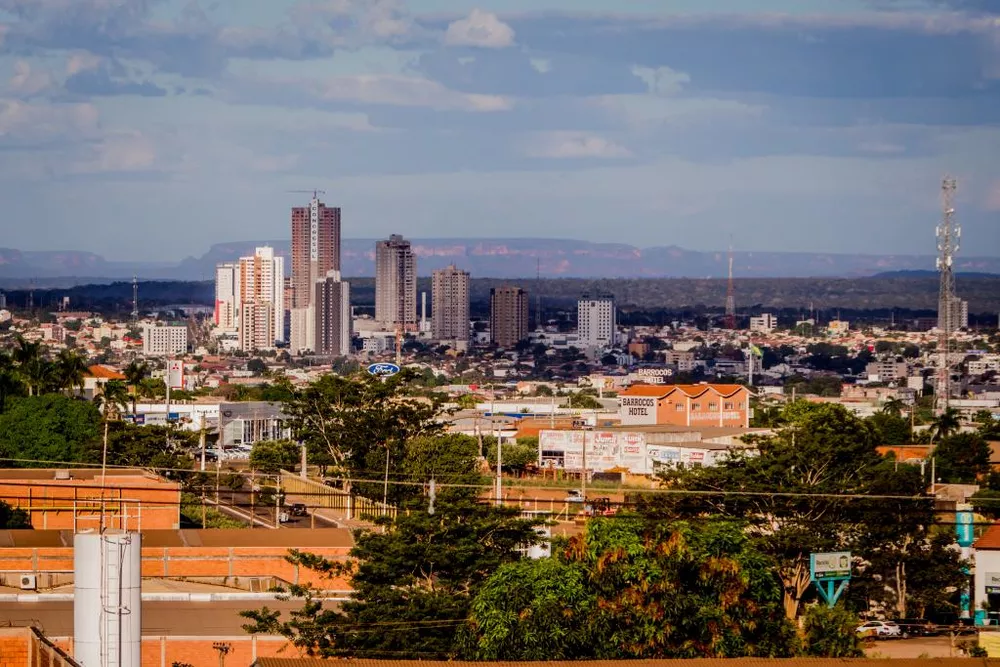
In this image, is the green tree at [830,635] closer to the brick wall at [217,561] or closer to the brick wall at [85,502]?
the brick wall at [217,561]

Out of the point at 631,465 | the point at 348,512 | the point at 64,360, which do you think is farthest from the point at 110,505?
the point at 64,360

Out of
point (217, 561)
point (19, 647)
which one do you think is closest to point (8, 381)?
point (217, 561)

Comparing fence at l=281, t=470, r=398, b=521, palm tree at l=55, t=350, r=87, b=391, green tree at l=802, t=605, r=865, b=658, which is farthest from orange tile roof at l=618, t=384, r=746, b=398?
green tree at l=802, t=605, r=865, b=658

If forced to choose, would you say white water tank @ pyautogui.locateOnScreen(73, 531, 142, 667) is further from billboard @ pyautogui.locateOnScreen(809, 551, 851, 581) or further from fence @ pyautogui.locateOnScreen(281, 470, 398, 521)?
fence @ pyautogui.locateOnScreen(281, 470, 398, 521)

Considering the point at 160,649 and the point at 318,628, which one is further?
the point at 318,628

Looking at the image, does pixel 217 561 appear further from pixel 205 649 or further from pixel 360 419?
pixel 360 419

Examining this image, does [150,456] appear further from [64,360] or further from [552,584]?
[552,584]

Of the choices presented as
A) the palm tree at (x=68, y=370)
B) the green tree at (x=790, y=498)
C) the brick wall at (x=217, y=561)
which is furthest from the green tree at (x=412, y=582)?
the palm tree at (x=68, y=370)
